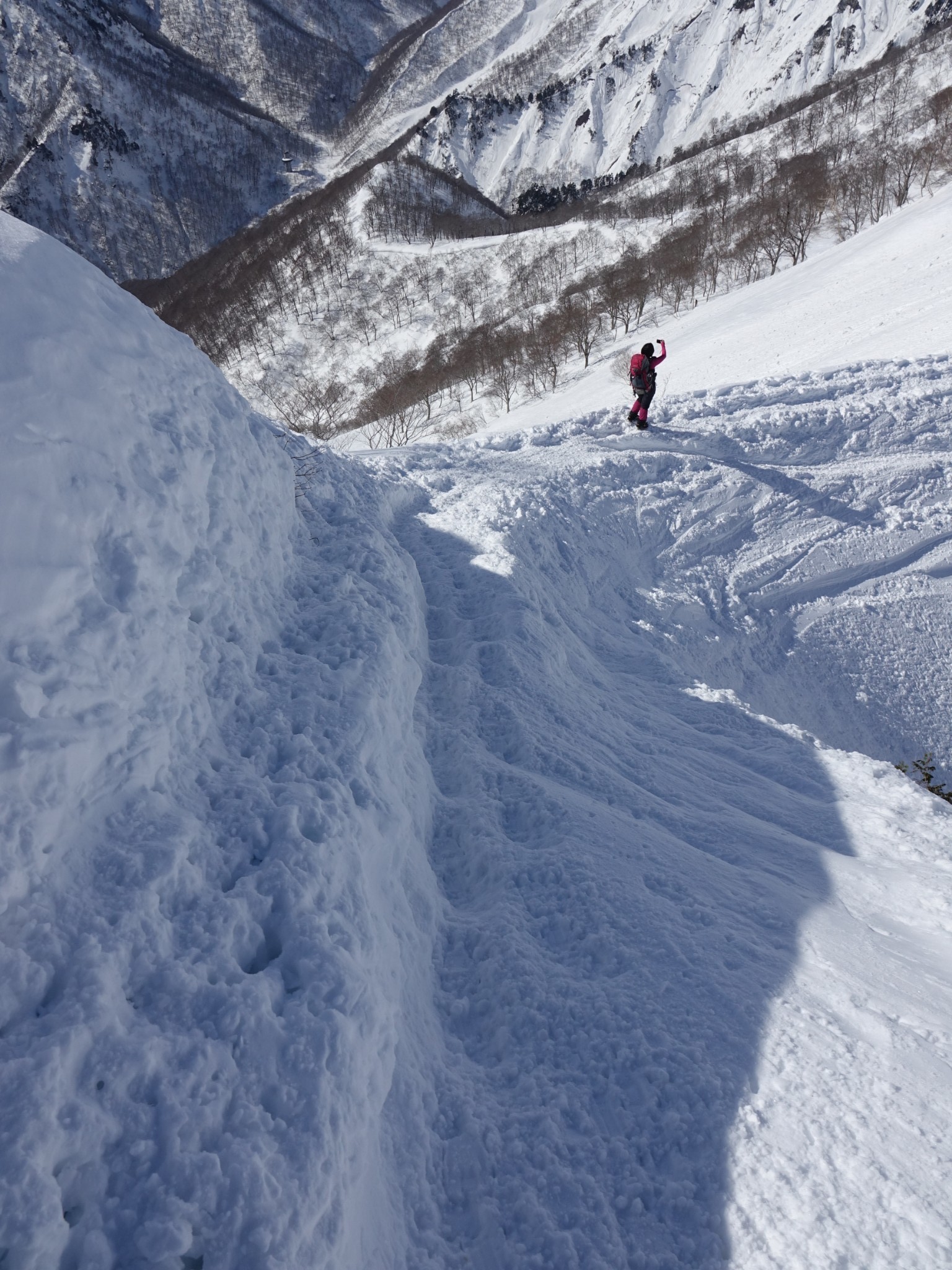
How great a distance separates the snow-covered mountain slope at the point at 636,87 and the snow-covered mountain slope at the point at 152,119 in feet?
69.5

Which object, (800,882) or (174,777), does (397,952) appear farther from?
(800,882)

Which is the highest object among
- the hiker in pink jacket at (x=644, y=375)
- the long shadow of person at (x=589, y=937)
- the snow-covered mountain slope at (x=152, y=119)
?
the snow-covered mountain slope at (x=152, y=119)

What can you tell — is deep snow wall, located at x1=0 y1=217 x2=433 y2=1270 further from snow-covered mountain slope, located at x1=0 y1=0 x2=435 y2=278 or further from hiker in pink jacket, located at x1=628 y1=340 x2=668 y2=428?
snow-covered mountain slope, located at x1=0 y1=0 x2=435 y2=278

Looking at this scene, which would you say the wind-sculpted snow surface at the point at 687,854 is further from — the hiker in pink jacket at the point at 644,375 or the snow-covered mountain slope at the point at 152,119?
the snow-covered mountain slope at the point at 152,119

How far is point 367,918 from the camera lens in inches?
167

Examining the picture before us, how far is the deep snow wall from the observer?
2.75 metres

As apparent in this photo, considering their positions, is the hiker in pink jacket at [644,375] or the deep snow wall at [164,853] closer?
the deep snow wall at [164,853]

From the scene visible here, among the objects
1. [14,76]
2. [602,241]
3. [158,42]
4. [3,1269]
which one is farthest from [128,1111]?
[158,42]

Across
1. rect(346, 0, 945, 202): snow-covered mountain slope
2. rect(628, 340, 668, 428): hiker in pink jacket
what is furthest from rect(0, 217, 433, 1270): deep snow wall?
rect(346, 0, 945, 202): snow-covered mountain slope

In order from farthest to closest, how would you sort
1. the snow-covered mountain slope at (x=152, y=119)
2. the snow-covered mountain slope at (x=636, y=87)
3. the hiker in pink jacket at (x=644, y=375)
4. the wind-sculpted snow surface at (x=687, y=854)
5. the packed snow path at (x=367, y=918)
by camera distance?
the snow-covered mountain slope at (x=152, y=119) < the snow-covered mountain slope at (x=636, y=87) < the hiker in pink jacket at (x=644, y=375) < the wind-sculpted snow surface at (x=687, y=854) < the packed snow path at (x=367, y=918)

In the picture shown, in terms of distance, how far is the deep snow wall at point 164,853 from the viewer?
9.02ft

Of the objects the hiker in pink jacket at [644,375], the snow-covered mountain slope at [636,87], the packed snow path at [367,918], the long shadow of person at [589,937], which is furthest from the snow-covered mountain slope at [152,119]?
the long shadow of person at [589,937]

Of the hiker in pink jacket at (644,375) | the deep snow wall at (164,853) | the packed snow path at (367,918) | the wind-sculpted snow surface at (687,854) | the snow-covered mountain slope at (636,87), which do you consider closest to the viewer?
the deep snow wall at (164,853)

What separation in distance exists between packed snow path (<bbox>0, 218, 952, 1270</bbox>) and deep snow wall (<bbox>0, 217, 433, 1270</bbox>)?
0.07 ft
